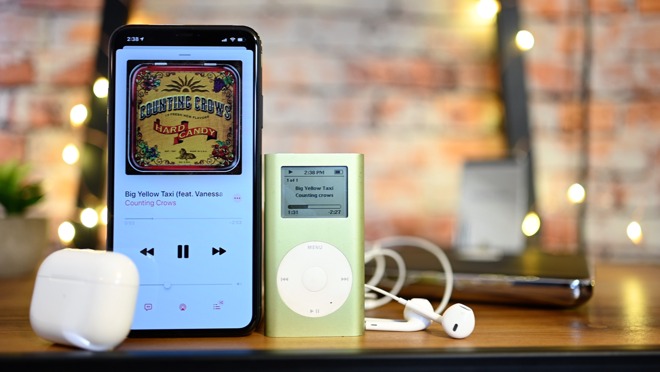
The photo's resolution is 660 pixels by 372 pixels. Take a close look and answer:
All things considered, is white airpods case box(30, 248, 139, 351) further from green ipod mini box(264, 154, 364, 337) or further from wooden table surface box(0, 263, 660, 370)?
green ipod mini box(264, 154, 364, 337)

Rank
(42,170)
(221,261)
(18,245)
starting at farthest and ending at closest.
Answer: (42,170)
(18,245)
(221,261)

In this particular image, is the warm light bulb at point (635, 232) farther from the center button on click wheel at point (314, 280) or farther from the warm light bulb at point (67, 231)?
the warm light bulb at point (67, 231)

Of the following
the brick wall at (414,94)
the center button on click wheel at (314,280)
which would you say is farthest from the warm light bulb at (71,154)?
the center button on click wheel at (314,280)

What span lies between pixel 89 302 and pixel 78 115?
728mm

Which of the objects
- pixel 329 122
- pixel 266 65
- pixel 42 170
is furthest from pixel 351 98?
pixel 42 170

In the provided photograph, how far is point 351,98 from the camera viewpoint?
1.13 meters

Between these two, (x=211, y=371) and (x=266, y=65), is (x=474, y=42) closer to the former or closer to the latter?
(x=266, y=65)

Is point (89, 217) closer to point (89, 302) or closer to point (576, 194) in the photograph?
point (89, 302)

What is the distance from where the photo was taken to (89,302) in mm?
452

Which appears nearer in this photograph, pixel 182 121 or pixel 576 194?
pixel 182 121

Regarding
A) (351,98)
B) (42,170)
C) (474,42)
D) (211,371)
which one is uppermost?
(474,42)

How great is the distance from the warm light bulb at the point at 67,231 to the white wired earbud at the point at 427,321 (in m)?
0.67

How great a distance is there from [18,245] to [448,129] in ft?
2.38

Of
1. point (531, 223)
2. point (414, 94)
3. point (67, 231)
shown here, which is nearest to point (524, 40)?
point (414, 94)
